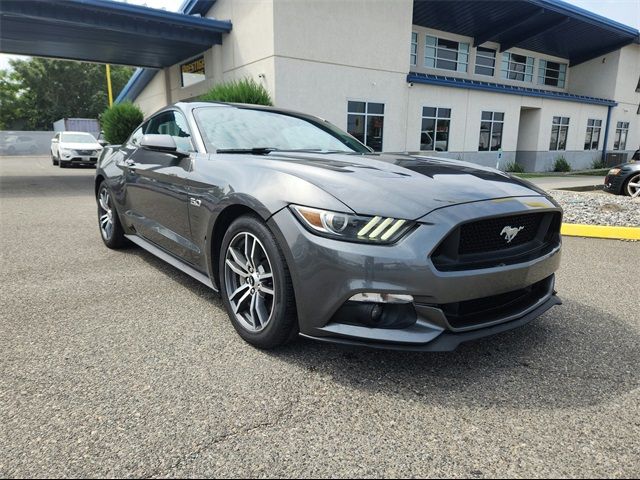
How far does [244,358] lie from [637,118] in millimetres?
34069

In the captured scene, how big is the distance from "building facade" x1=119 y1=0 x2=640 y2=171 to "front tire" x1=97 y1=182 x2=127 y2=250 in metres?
8.54

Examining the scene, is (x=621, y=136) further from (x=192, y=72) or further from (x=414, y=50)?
(x=192, y=72)

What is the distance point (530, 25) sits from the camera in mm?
21328

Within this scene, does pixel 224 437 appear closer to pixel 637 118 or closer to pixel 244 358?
pixel 244 358

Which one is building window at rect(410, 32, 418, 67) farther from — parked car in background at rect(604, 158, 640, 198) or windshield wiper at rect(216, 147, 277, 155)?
windshield wiper at rect(216, 147, 277, 155)

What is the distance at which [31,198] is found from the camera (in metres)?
9.76

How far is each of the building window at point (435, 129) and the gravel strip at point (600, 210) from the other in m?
10.3

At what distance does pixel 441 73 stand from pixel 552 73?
10338mm

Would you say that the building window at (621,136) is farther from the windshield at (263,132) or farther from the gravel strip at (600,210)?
the windshield at (263,132)

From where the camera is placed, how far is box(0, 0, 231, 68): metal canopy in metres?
14.1

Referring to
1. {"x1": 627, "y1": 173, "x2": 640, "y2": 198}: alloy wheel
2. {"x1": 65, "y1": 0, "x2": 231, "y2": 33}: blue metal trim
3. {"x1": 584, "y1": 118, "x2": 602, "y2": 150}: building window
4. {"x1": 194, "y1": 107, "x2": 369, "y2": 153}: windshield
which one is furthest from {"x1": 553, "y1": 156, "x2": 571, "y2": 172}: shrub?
{"x1": 194, "y1": 107, "x2": 369, "y2": 153}: windshield

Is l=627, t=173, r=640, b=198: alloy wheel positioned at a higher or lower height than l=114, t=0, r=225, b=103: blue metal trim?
lower

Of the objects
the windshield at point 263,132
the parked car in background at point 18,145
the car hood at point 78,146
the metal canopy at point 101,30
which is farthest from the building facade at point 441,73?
the parked car in background at point 18,145

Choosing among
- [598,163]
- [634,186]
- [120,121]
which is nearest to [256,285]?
[634,186]
